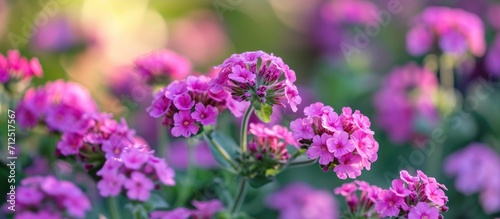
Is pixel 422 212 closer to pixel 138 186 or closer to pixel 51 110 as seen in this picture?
pixel 138 186

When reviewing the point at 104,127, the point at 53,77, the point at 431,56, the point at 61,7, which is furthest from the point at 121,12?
the point at 104,127

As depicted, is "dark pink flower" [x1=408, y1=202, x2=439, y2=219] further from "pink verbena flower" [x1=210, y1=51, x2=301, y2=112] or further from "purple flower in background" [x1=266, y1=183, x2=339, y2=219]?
"purple flower in background" [x1=266, y1=183, x2=339, y2=219]

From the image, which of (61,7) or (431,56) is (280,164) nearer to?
(431,56)

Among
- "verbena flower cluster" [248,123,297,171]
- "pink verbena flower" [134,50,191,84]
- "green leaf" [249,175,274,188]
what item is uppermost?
"pink verbena flower" [134,50,191,84]

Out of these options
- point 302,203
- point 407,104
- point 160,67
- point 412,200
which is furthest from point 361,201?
point 407,104

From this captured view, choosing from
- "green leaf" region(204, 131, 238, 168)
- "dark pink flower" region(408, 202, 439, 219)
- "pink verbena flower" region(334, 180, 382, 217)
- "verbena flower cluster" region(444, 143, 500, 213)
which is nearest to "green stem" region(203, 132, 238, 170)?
"green leaf" region(204, 131, 238, 168)

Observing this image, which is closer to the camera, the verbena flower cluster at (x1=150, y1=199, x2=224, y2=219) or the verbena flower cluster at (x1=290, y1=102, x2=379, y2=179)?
the verbena flower cluster at (x1=290, y1=102, x2=379, y2=179)

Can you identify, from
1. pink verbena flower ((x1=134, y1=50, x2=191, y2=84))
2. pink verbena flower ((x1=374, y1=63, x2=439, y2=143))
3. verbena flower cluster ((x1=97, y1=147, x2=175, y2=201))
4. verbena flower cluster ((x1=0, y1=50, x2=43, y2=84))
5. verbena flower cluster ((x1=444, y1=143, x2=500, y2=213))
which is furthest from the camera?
pink verbena flower ((x1=374, y1=63, x2=439, y2=143))
